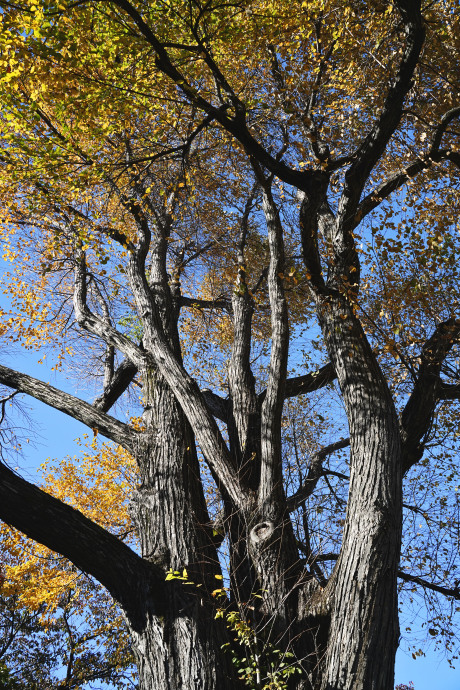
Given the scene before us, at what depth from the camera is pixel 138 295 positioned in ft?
26.2

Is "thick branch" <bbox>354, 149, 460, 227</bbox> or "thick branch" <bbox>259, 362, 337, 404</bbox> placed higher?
"thick branch" <bbox>354, 149, 460, 227</bbox>

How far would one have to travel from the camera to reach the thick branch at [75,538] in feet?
14.8

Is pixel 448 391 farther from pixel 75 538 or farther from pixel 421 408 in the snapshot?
pixel 75 538

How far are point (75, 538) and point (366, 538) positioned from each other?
8.19 feet

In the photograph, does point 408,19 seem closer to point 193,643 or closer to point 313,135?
point 313,135

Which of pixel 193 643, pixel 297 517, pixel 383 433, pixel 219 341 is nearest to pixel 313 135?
pixel 383 433

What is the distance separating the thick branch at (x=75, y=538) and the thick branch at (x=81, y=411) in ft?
6.07

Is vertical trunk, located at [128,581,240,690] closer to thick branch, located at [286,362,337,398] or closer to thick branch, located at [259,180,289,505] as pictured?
thick branch, located at [259,180,289,505]

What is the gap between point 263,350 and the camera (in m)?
10.1

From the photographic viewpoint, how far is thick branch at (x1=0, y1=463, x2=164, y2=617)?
4508 millimetres

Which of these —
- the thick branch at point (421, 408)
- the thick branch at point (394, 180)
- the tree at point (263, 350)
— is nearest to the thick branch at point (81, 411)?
the tree at point (263, 350)

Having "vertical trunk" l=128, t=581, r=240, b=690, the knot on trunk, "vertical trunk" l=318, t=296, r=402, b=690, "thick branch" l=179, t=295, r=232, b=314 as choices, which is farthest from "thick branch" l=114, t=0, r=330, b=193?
"vertical trunk" l=128, t=581, r=240, b=690

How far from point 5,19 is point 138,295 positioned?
3712 millimetres

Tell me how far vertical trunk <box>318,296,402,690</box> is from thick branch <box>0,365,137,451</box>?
2869mm
